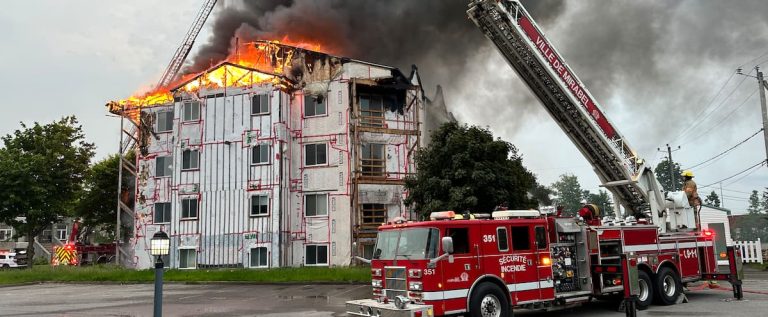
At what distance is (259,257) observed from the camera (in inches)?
1173

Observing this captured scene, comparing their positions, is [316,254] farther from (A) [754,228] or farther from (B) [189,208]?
(A) [754,228]

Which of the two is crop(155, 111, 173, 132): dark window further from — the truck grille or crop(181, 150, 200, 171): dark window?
the truck grille

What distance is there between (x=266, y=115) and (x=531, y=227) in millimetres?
21080

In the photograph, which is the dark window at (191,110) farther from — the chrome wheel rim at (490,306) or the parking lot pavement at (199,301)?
the chrome wheel rim at (490,306)

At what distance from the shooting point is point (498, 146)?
22.9m

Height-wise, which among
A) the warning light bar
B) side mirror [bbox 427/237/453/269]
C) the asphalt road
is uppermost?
the warning light bar

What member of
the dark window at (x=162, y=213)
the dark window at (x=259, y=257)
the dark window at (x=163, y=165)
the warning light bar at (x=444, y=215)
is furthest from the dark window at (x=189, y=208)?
the warning light bar at (x=444, y=215)

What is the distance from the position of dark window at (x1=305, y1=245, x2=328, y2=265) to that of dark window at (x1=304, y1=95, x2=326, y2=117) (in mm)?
7250

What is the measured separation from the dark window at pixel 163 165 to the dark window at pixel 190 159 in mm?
1352

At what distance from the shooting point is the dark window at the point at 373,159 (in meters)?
30.6

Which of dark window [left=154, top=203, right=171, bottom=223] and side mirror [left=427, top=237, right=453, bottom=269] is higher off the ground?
dark window [left=154, top=203, right=171, bottom=223]

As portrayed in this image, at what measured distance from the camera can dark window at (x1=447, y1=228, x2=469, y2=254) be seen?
11.2m

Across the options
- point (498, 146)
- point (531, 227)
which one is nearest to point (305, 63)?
point (498, 146)

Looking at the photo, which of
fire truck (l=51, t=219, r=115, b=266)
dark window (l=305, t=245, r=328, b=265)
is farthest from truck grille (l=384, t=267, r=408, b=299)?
fire truck (l=51, t=219, r=115, b=266)
